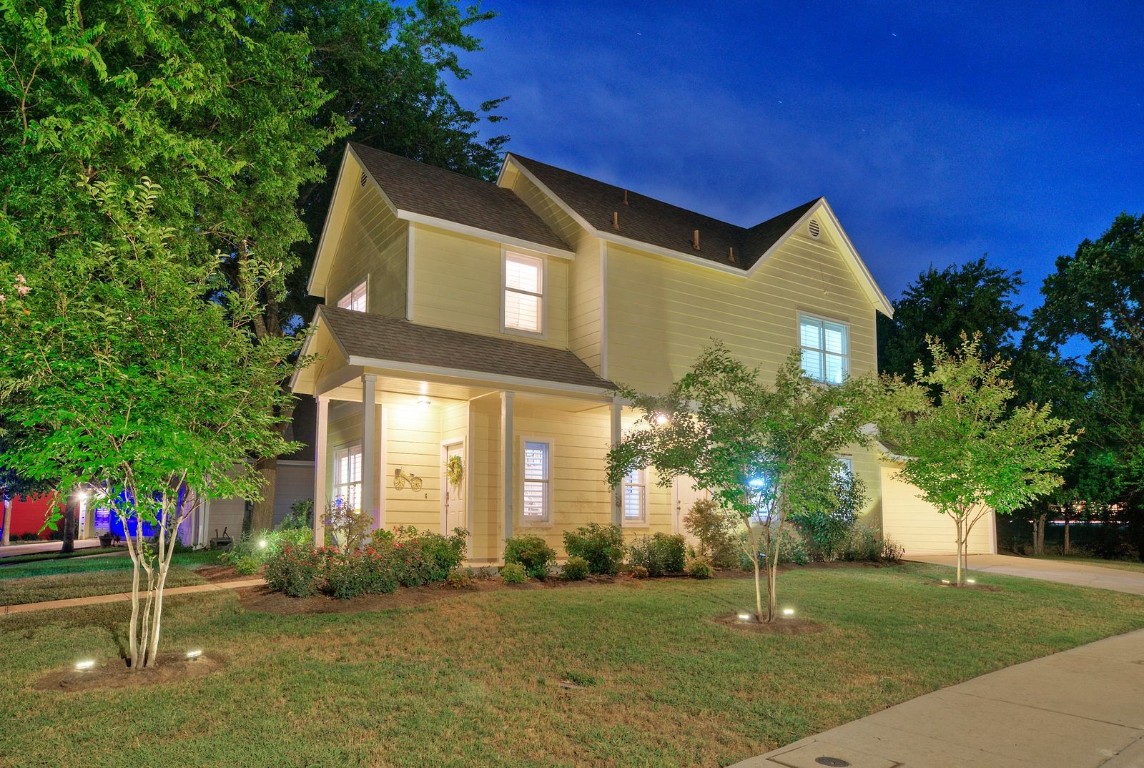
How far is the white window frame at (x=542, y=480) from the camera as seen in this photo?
16.1 m

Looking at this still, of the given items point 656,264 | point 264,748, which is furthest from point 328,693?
point 656,264

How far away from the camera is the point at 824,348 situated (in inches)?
802

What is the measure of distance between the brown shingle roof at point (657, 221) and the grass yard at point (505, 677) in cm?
832

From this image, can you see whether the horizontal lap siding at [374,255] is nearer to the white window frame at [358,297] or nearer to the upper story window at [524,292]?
the white window frame at [358,297]

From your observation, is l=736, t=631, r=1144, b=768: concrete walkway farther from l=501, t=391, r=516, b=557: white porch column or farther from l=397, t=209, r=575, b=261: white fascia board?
l=397, t=209, r=575, b=261: white fascia board

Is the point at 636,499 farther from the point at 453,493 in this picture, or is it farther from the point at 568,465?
the point at 453,493

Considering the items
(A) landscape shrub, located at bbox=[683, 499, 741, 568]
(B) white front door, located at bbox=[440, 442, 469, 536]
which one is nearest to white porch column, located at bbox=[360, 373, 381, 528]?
(B) white front door, located at bbox=[440, 442, 469, 536]

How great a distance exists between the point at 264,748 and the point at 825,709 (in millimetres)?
4042

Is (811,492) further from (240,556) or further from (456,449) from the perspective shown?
(240,556)

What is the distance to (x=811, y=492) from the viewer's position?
9.54 metres

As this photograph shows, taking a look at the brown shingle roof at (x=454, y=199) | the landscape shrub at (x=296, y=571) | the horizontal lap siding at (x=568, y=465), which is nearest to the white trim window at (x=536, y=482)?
the horizontal lap siding at (x=568, y=465)

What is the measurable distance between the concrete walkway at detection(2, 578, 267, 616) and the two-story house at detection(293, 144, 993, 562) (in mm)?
2331

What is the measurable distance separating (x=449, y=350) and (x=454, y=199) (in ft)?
12.7

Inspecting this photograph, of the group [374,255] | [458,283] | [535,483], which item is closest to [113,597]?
[535,483]
